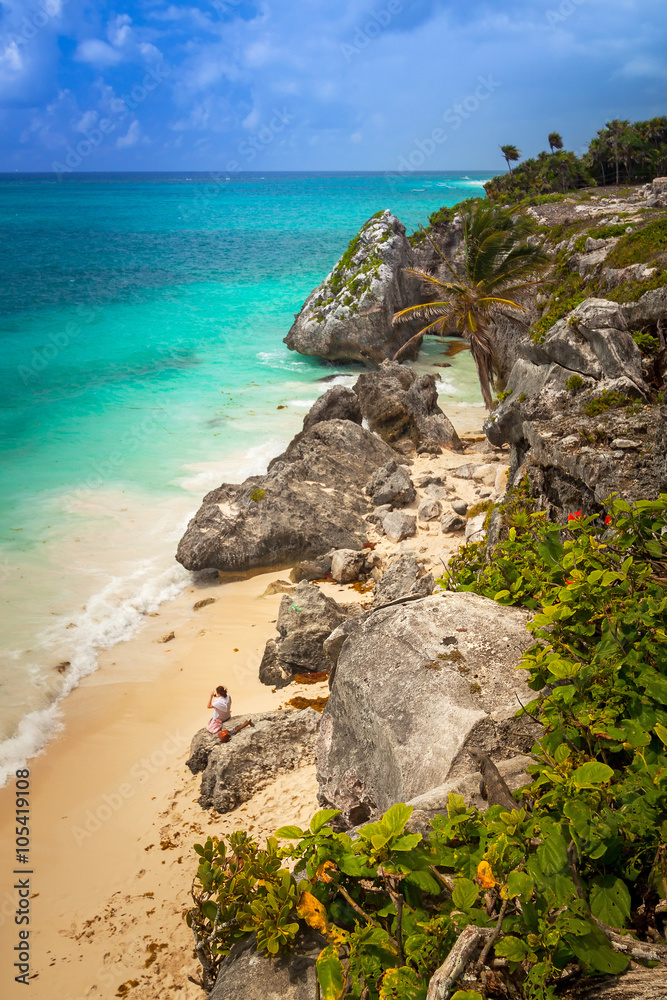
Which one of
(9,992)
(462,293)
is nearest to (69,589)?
(9,992)

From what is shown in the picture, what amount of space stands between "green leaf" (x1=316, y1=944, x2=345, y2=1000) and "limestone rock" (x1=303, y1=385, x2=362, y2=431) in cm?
1618

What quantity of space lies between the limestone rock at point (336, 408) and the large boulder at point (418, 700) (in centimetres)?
1269

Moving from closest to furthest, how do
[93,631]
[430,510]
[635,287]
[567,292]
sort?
[93,631]
[430,510]
[635,287]
[567,292]

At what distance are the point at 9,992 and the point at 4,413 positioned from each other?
23.3m

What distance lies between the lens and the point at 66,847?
7.24m

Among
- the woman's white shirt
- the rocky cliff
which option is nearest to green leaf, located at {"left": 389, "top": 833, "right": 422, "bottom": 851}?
the rocky cliff

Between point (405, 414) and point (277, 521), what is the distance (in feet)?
22.5

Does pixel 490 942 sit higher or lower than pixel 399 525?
higher

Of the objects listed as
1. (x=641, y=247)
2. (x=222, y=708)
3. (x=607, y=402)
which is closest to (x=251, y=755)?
(x=222, y=708)

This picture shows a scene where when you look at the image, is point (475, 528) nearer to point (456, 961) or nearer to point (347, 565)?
point (347, 565)

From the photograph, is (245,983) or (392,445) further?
(392,445)

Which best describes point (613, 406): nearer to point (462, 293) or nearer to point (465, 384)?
point (462, 293)

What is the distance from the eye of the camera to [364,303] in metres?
27.8

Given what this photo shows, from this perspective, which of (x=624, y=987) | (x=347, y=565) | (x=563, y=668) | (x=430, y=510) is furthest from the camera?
(x=430, y=510)
